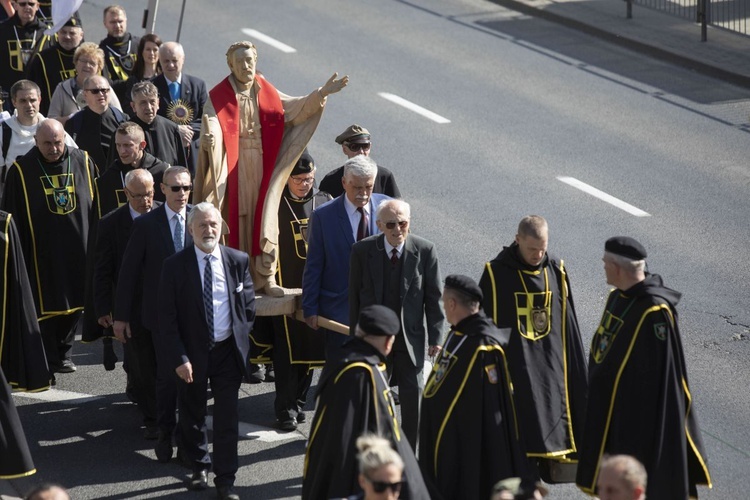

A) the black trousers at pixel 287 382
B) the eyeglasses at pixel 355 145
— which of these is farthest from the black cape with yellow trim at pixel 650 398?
the eyeglasses at pixel 355 145

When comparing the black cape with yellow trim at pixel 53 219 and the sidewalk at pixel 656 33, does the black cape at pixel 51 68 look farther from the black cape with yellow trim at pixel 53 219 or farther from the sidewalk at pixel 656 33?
the sidewalk at pixel 656 33

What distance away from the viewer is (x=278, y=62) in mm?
20719

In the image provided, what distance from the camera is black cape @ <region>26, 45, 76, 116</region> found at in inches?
597

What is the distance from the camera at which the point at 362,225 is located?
10250mm

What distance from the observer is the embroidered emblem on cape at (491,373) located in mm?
8211

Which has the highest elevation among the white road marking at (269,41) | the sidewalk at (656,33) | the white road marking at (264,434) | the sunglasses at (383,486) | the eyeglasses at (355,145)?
the eyeglasses at (355,145)

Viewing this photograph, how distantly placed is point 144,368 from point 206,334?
1.26 m

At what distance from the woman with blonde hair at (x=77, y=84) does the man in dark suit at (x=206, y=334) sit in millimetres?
4679

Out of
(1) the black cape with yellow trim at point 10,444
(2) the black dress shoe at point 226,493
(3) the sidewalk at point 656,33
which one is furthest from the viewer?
(3) the sidewalk at point 656,33

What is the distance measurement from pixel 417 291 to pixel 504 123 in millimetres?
8522

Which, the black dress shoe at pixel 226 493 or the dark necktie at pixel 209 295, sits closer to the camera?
the black dress shoe at pixel 226 493

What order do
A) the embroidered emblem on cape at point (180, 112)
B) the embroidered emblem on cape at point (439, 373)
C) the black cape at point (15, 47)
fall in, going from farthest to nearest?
the black cape at point (15, 47) → the embroidered emblem on cape at point (180, 112) → the embroidered emblem on cape at point (439, 373)

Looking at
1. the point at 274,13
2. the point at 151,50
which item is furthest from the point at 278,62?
the point at 151,50

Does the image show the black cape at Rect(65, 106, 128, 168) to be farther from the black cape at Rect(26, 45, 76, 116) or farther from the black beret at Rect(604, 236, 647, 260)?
the black beret at Rect(604, 236, 647, 260)
